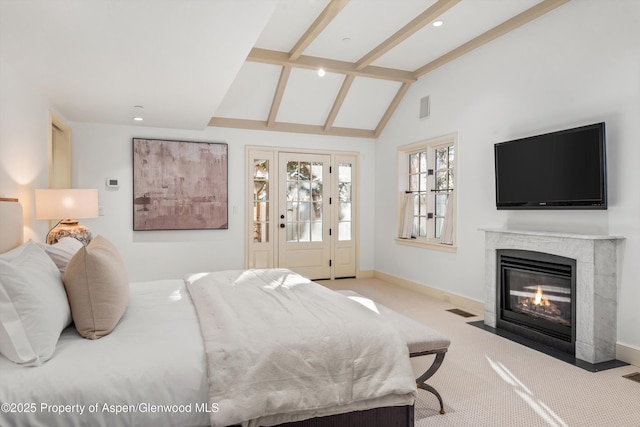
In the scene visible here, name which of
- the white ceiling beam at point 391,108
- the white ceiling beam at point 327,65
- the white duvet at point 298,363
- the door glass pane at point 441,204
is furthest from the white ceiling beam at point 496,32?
the white duvet at point 298,363

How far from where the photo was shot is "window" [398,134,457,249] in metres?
4.89

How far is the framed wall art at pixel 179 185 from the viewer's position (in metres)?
→ 5.31

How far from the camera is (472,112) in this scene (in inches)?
176

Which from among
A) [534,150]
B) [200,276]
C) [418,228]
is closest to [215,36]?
[200,276]

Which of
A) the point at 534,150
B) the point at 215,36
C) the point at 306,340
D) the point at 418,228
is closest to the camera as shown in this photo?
the point at 306,340

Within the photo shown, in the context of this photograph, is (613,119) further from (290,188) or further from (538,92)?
(290,188)

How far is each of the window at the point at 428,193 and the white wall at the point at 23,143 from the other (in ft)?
14.3

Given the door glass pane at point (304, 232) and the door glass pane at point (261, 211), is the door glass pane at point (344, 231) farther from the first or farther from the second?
the door glass pane at point (261, 211)

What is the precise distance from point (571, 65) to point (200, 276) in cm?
365

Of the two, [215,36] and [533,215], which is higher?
[215,36]

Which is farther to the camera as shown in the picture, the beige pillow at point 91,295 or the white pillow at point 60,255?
the white pillow at point 60,255

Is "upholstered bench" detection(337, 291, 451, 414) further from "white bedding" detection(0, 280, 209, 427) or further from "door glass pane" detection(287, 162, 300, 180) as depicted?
"door glass pane" detection(287, 162, 300, 180)

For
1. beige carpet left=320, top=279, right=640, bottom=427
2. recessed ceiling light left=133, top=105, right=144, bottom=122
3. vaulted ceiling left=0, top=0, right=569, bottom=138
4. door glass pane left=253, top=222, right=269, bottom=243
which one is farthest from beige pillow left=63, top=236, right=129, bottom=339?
door glass pane left=253, top=222, right=269, bottom=243

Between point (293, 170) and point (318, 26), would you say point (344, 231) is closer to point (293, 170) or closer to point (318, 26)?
point (293, 170)
